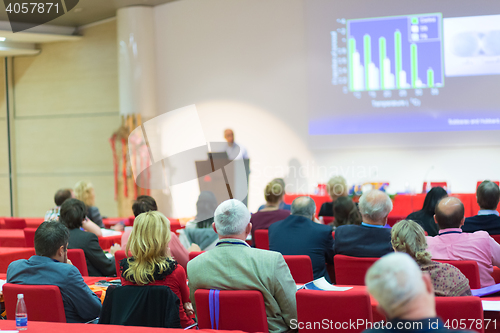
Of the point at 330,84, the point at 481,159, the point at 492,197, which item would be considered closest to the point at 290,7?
the point at 330,84

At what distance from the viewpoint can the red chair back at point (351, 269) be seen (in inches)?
128

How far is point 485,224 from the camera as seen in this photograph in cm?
409

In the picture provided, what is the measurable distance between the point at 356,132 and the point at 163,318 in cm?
665

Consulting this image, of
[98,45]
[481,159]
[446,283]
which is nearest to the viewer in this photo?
[446,283]

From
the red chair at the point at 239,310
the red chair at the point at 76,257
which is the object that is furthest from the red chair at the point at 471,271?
the red chair at the point at 76,257

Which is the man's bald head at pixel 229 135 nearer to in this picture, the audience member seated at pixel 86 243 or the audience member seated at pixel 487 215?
the audience member seated at pixel 86 243

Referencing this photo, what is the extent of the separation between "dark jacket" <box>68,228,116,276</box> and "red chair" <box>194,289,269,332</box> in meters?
2.10

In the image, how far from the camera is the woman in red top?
2.61 meters

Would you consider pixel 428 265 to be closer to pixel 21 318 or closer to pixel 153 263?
pixel 153 263

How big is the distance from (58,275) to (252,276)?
111 cm

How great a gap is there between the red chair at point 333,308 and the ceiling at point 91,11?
27.2 ft

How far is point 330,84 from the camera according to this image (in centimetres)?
873

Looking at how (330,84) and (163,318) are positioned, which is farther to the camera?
(330,84)

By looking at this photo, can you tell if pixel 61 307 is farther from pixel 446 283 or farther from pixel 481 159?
pixel 481 159
